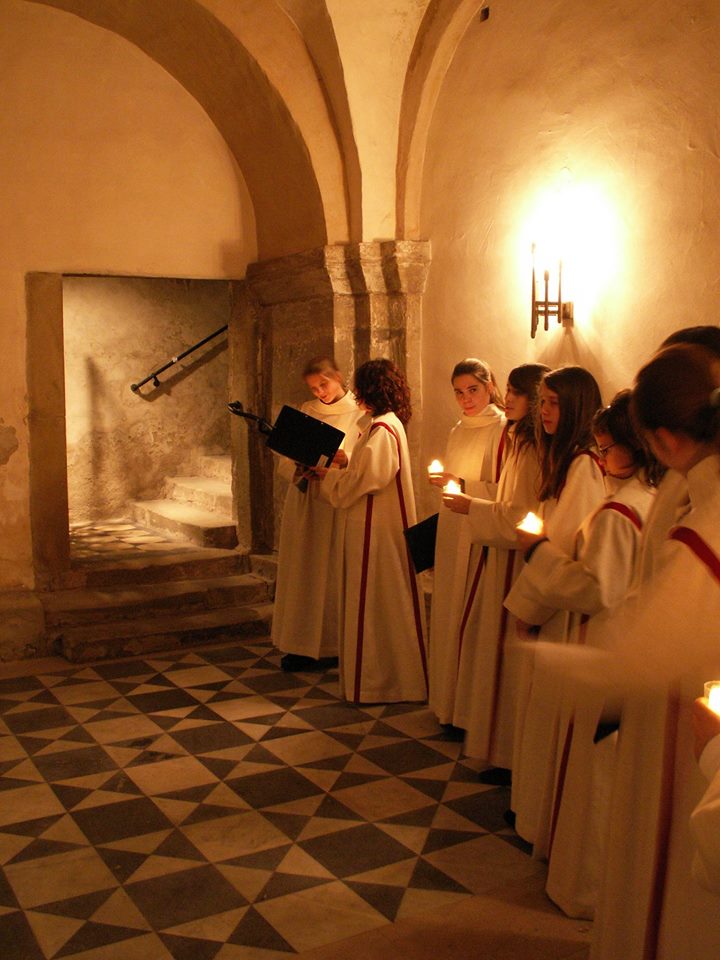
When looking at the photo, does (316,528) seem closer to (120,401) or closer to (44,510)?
(44,510)

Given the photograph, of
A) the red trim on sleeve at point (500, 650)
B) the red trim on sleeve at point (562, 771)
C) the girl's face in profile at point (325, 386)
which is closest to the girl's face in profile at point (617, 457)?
the red trim on sleeve at point (562, 771)

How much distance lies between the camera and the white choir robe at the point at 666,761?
6.39 ft

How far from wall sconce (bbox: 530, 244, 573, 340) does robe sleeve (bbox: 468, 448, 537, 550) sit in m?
1.02

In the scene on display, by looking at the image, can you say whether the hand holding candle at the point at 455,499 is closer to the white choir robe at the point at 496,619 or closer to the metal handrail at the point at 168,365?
the white choir robe at the point at 496,619

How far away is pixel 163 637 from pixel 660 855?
4577 mm

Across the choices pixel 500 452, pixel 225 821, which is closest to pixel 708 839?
pixel 225 821

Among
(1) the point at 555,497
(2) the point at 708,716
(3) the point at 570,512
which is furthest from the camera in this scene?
(1) the point at 555,497

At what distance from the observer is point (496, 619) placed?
4121 mm

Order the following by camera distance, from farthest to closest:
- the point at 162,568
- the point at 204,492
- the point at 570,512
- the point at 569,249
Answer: the point at 204,492, the point at 162,568, the point at 569,249, the point at 570,512

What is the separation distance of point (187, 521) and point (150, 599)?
5.24 ft

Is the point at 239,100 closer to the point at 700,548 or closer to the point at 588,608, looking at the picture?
the point at 588,608

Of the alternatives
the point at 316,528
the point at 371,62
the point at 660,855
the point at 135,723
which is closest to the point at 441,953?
the point at 660,855

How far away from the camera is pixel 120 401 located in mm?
9633

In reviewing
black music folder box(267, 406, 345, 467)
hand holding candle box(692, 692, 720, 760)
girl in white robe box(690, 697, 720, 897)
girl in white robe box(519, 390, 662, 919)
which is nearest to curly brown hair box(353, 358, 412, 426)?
black music folder box(267, 406, 345, 467)
